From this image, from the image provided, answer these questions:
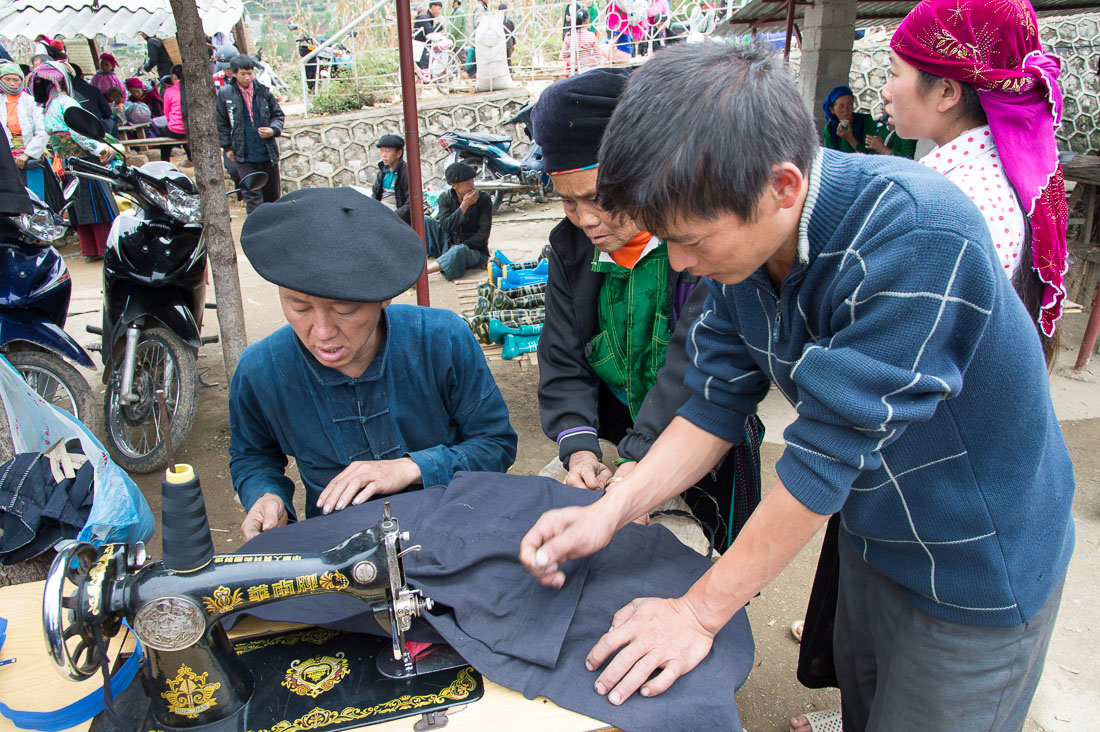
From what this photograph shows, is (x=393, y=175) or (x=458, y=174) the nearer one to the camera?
(x=458, y=174)

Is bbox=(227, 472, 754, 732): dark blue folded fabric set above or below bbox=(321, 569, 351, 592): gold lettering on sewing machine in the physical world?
below

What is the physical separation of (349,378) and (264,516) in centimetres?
38

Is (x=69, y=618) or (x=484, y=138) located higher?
(x=69, y=618)

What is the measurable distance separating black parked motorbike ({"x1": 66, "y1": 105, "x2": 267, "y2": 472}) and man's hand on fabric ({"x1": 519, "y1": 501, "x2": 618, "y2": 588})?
2949 mm

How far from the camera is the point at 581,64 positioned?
46.4 feet

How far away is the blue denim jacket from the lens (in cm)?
183

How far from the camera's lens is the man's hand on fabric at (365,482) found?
5.24ft

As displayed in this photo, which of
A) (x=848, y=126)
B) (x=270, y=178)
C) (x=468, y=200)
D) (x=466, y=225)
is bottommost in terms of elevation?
(x=466, y=225)

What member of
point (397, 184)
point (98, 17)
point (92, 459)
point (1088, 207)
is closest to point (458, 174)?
point (397, 184)

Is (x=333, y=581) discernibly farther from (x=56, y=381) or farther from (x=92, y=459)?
(x=56, y=381)

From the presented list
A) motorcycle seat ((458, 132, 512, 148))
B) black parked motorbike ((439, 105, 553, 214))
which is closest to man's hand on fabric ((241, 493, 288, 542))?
black parked motorbike ((439, 105, 553, 214))

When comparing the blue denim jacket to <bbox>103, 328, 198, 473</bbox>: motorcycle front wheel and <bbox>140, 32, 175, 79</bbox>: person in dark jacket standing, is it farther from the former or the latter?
<bbox>140, 32, 175, 79</bbox>: person in dark jacket standing

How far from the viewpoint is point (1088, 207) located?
5641 millimetres

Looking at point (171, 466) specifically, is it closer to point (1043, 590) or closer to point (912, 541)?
point (912, 541)
